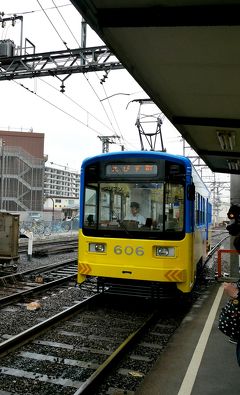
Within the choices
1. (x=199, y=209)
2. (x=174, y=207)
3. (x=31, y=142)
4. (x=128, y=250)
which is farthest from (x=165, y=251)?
(x=31, y=142)

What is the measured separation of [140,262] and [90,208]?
146cm

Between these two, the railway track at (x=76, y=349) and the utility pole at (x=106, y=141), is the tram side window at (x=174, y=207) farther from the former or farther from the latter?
the utility pole at (x=106, y=141)

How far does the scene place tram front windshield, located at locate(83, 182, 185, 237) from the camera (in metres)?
8.09

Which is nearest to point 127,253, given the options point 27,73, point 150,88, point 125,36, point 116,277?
point 116,277

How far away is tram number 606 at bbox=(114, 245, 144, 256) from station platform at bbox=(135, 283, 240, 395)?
1.45 metres

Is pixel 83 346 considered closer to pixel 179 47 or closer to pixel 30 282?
pixel 179 47

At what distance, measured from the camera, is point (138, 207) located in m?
8.20

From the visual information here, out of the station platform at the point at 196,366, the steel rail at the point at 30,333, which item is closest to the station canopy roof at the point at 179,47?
the station platform at the point at 196,366

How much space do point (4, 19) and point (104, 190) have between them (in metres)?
11.9

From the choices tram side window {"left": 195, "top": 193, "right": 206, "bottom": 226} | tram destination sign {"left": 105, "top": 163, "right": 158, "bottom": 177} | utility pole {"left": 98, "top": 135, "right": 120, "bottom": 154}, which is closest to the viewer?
tram destination sign {"left": 105, "top": 163, "right": 158, "bottom": 177}

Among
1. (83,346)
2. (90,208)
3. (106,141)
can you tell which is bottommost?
(83,346)

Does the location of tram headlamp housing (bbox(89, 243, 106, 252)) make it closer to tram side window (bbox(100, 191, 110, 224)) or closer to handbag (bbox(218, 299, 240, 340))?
tram side window (bbox(100, 191, 110, 224))

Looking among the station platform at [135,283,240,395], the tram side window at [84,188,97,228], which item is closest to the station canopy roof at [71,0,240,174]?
the tram side window at [84,188,97,228]

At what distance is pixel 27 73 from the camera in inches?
739
